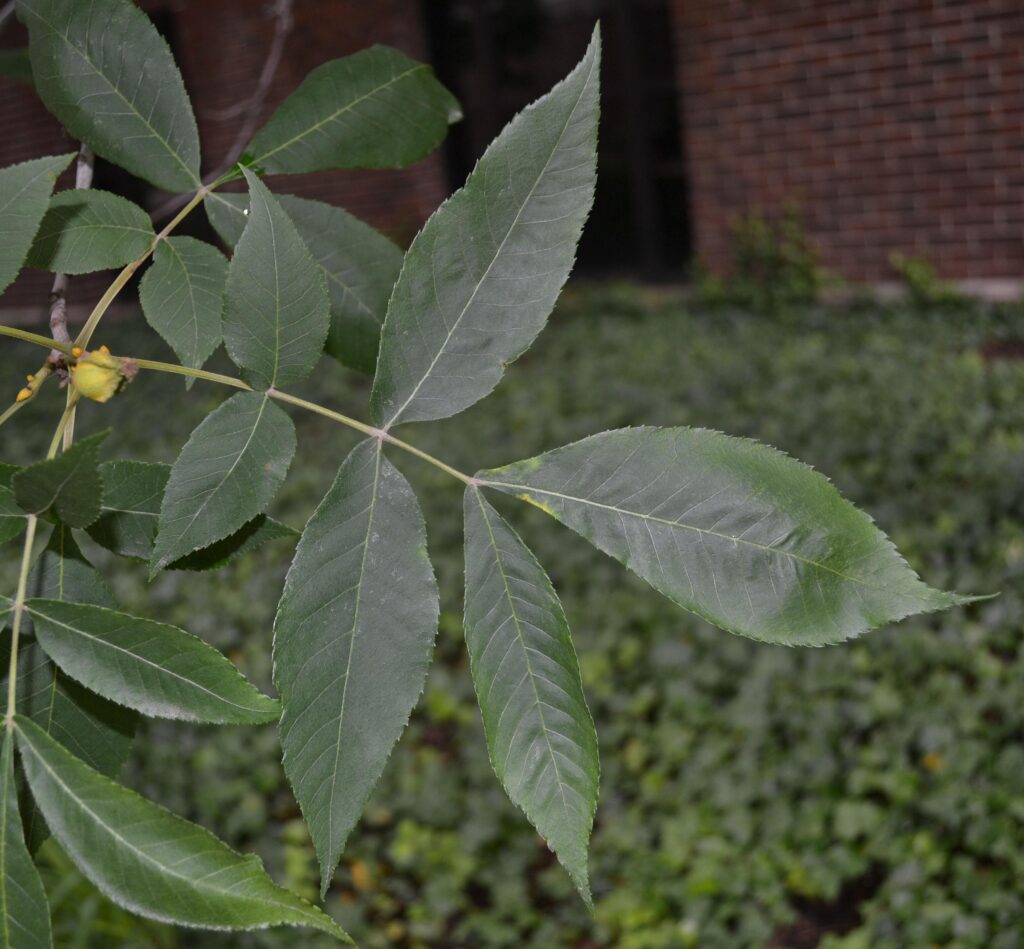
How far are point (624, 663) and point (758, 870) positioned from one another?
3.52ft

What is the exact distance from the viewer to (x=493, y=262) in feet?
2.81

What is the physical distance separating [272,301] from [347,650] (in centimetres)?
30

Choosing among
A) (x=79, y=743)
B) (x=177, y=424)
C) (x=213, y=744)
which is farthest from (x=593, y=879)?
(x=177, y=424)

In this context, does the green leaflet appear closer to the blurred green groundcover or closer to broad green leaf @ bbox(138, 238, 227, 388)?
broad green leaf @ bbox(138, 238, 227, 388)

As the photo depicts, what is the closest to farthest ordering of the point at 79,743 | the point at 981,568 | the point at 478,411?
the point at 79,743 → the point at 981,568 → the point at 478,411

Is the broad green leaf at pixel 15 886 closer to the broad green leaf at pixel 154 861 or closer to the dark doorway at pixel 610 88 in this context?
the broad green leaf at pixel 154 861

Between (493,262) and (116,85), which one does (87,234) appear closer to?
(116,85)

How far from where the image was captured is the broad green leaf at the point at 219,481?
2.76ft

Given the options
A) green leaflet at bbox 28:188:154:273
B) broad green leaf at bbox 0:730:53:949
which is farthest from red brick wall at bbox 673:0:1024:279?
broad green leaf at bbox 0:730:53:949

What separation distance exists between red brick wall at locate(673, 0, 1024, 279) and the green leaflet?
614 cm

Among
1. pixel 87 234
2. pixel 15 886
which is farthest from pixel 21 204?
pixel 15 886

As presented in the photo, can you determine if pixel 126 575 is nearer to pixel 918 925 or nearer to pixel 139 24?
pixel 918 925

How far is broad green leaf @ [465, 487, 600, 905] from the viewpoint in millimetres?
774

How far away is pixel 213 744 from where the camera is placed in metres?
4.17
